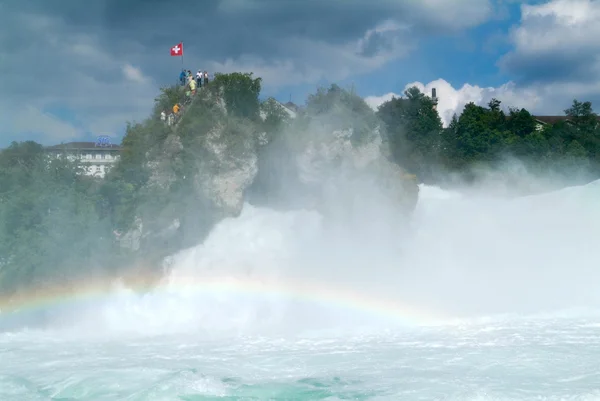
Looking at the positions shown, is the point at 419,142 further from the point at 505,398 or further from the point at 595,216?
the point at 505,398

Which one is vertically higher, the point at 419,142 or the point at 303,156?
the point at 419,142

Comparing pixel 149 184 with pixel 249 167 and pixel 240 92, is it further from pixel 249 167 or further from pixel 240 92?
pixel 240 92

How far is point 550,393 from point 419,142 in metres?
36.3

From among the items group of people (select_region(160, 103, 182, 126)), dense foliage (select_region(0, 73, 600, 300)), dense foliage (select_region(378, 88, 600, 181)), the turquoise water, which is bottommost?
the turquoise water

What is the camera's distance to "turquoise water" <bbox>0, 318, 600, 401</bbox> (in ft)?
48.0

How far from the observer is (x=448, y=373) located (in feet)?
51.1

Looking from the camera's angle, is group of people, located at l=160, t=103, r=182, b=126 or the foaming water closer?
the foaming water

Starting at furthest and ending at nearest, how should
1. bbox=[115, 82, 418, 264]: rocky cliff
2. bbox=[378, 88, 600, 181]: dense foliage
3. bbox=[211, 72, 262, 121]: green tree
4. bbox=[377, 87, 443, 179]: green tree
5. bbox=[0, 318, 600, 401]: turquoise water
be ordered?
bbox=[378, 88, 600, 181]: dense foliage
bbox=[377, 87, 443, 179]: green tree
bbox=[211, 72, 262, 121]: green tree
bbox=[115, 82, 418, 264]: rocky cliff
bbox=[0, 318, 600, 401]: turquoise water

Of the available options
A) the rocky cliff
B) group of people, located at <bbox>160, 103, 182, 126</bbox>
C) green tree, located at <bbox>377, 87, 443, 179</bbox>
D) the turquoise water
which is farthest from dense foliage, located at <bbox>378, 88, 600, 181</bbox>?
the turquoise water

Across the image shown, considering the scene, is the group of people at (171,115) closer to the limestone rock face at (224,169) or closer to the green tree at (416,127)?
the limestone rock face at (224,169)

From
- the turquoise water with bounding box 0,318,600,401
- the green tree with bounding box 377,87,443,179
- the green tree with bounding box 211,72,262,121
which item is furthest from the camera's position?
the green tree with bounding box 377,87,443,179

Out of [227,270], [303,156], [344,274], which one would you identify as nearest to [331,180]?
[303,156]

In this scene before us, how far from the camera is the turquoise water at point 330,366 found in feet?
48.0

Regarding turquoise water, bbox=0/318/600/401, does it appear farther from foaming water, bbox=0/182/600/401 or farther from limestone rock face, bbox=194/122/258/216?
limestone rock face, bbox=194/122/258/216
